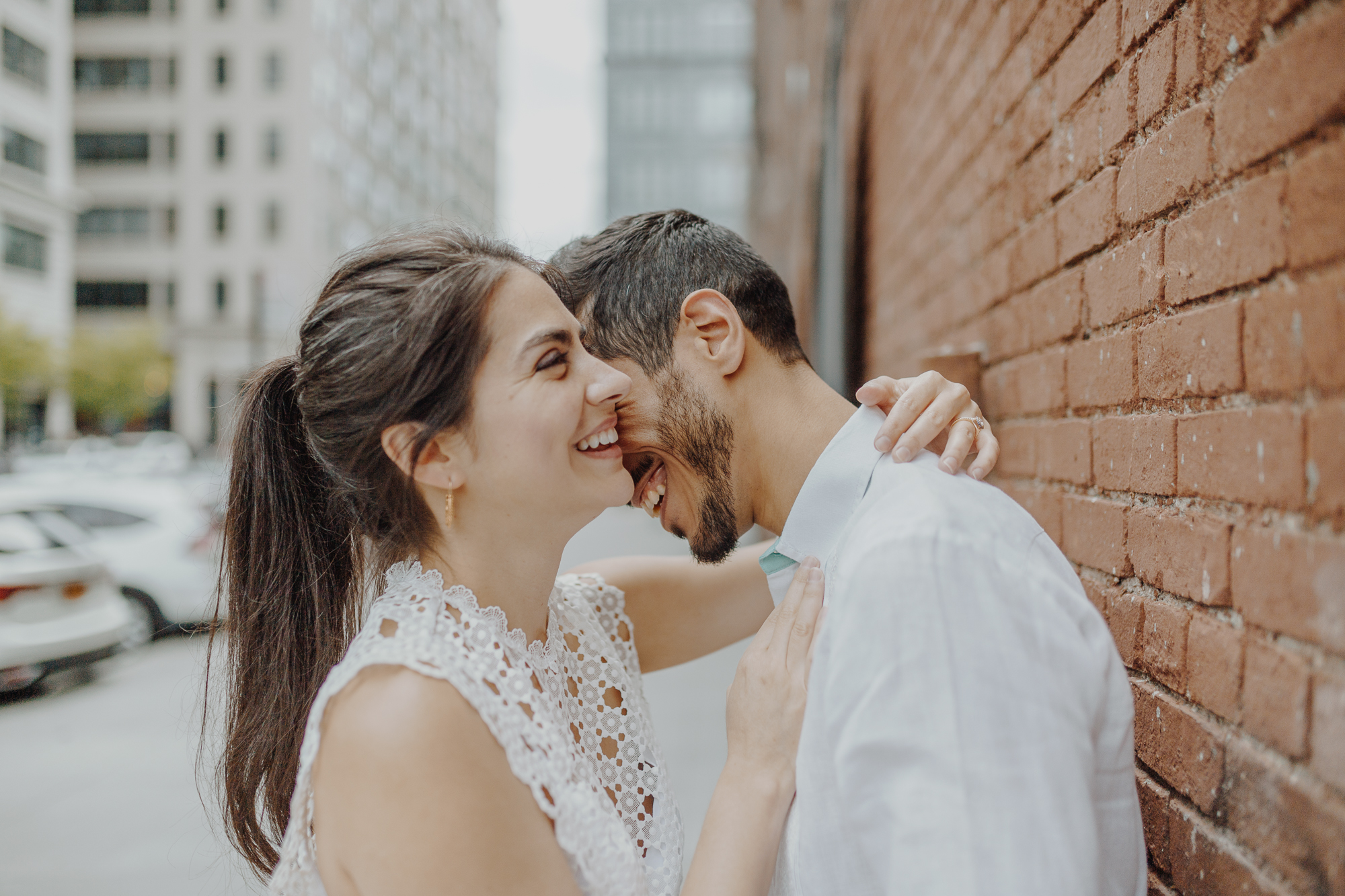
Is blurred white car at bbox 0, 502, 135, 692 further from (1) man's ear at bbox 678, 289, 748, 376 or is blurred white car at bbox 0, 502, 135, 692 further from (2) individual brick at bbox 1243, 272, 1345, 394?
(2) individual brick at bbox 1243, 272, 1345, 394

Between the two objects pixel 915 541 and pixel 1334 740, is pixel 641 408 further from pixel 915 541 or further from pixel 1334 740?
pixel 1334 740

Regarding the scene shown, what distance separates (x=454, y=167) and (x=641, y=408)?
68.0m

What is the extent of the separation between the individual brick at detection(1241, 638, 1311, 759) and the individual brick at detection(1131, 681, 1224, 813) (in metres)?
0.11

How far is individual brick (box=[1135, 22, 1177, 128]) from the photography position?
1400mm

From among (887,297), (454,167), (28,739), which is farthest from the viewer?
(454,167)

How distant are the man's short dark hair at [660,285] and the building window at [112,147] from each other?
5051cm

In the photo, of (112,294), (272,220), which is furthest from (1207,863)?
(112,294)

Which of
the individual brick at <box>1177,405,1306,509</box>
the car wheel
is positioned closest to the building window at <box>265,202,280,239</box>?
the car wheel

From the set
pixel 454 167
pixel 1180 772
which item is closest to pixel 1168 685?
pixel 1180 772

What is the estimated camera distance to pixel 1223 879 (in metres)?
1.28

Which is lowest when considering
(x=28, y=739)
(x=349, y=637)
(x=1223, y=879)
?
(x=28, y=739)

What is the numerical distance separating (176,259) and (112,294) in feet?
11.9

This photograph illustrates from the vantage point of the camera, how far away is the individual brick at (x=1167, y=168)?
1.31 metres

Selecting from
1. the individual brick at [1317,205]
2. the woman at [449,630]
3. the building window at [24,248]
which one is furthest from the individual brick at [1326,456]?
the building window at [24,248]
